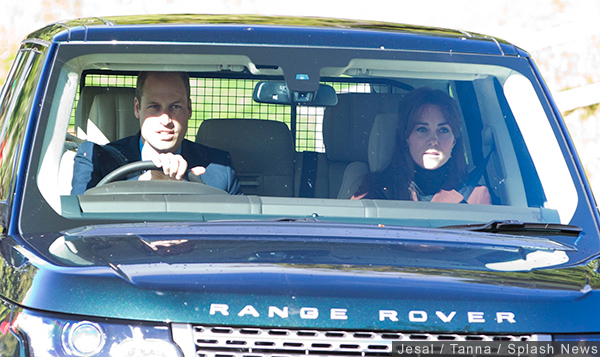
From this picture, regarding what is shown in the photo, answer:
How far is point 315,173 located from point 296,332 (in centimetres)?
153

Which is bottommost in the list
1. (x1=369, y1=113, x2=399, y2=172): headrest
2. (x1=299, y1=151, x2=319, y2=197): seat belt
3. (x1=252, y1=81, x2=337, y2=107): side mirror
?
(x1=299, y1=151, x2=319, y2=197): seat belt

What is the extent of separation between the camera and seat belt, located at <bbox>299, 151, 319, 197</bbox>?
356 centimetres

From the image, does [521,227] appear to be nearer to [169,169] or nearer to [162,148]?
[169,169]

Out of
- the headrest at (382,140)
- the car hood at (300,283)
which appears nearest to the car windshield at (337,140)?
the headrest at (382,140)

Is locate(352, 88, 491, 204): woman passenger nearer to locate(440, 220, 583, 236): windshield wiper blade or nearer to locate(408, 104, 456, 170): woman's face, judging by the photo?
locate(408, 104, 456, 170): woman's face

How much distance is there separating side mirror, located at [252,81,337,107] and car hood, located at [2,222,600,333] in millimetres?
1135

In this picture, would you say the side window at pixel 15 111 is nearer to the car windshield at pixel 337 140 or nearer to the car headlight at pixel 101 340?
the car windshield at pixel 337 140

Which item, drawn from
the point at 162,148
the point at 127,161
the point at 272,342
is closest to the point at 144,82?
the point at 162,148

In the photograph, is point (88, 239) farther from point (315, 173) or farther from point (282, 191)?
point (315, 173)

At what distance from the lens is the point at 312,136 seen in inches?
173

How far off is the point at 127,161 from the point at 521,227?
1.49 meters

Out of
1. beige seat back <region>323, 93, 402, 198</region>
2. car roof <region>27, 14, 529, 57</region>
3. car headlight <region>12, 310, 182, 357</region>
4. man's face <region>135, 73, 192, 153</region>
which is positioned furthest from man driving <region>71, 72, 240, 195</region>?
car headlight <region>12, 310, 182, 357</region>

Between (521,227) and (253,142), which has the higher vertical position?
(253,142)

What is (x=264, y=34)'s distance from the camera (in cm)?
362
